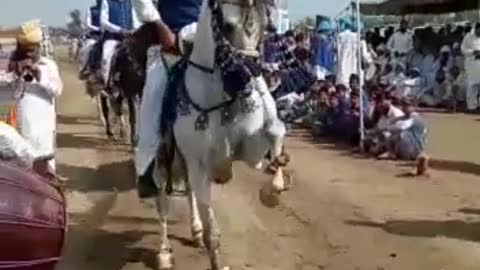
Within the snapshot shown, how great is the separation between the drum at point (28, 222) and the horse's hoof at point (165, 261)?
5231 millimetres

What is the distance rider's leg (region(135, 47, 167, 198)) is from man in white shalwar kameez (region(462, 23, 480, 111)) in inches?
640

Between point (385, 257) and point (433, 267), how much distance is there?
1.65ft

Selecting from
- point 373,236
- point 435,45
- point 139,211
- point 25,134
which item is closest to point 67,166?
point 139,211

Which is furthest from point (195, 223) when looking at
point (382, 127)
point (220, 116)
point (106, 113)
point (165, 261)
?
point (106, 113)

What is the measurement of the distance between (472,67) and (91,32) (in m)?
9.27

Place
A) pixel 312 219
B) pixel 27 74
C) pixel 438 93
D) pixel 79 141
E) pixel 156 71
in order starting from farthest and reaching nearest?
1. pixel 438 93
2. pixel 79 141
3. pixel 312 219
4. pixel 27 74
5. pixel 156 71

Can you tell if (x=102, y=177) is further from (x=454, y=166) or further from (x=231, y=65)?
(x=231, y=65)

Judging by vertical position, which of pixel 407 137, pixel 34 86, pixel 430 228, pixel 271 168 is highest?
pixel 34 86

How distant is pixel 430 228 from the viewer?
33.0 ft

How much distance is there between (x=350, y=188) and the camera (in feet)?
42.1

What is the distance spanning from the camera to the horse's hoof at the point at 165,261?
8555 millimetres

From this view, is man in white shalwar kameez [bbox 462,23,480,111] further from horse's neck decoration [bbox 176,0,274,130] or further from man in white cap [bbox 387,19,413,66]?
horse's neck decoration [bbox 176,0,274,130]

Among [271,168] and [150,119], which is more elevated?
[150,119]

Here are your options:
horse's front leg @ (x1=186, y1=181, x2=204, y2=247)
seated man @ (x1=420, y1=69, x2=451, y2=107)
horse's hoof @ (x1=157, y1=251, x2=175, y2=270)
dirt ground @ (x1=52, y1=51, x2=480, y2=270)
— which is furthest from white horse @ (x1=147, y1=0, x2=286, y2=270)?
seated man @ (x1=420, y1=69, x2=451, y2=107)
